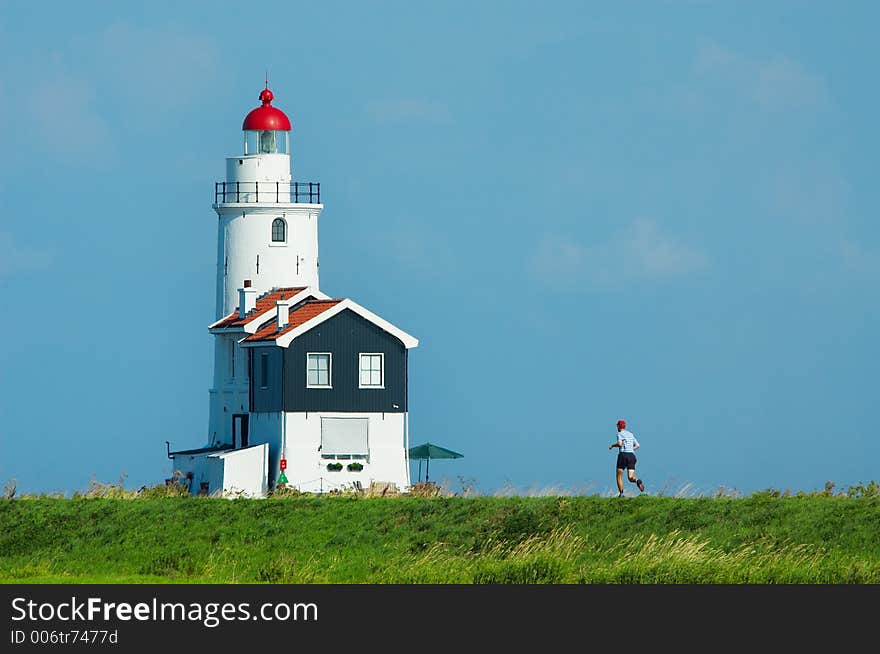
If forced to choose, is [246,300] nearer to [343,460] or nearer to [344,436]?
[344,436]

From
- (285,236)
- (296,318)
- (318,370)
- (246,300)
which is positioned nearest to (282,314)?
(296,318)

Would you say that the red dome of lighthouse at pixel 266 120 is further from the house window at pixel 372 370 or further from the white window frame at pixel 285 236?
the house window at pixel 372 370

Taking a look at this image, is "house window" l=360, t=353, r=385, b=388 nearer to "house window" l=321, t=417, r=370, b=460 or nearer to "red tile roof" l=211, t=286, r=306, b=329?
"house window" l=321, t=417, r=370, b=460

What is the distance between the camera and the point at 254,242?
217ft

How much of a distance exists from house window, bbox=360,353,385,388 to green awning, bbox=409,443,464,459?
214 centimetres

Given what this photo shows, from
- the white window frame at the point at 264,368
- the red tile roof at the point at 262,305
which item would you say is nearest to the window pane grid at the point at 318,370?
the white window frame at the point at 264,368

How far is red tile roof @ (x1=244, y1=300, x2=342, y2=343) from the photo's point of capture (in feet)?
201
